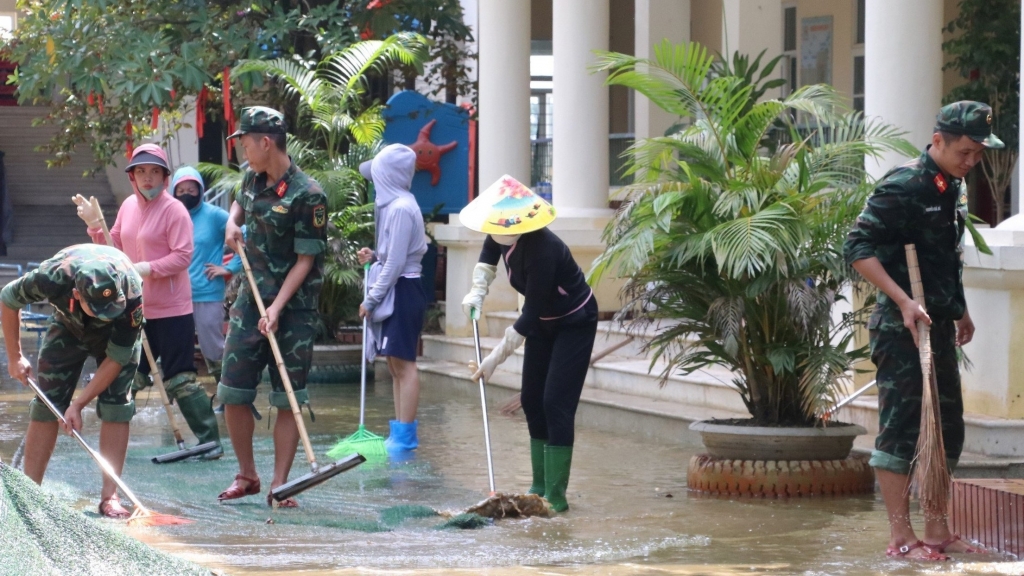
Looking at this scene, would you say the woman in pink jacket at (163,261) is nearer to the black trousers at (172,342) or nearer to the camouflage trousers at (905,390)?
the black trousers at (172,342)

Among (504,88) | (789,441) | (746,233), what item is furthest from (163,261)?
(504,88)

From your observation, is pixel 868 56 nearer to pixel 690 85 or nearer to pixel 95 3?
pixel 690 85

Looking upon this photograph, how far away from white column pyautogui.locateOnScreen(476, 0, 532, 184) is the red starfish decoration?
0.88 metres

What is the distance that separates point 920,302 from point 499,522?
2125 mm

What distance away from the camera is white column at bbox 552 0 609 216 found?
12.5 metres

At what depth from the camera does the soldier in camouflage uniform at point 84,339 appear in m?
6.06

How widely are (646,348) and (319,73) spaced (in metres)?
7.77

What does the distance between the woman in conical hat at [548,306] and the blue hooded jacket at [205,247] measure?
2.82 m

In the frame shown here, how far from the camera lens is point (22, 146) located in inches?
1186

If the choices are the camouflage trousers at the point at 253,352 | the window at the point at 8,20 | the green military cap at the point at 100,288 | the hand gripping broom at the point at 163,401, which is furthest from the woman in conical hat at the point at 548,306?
the window at the point at 8,20

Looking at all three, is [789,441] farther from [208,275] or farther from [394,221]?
[208,275]

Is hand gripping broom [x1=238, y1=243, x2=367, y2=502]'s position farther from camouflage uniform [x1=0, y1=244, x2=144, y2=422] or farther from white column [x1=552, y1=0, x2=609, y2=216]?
white column [x1=552, y1=0, x2=609, y2=216]

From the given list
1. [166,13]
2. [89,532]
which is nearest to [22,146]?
[166,13]

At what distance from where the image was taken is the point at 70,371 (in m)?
6.62
